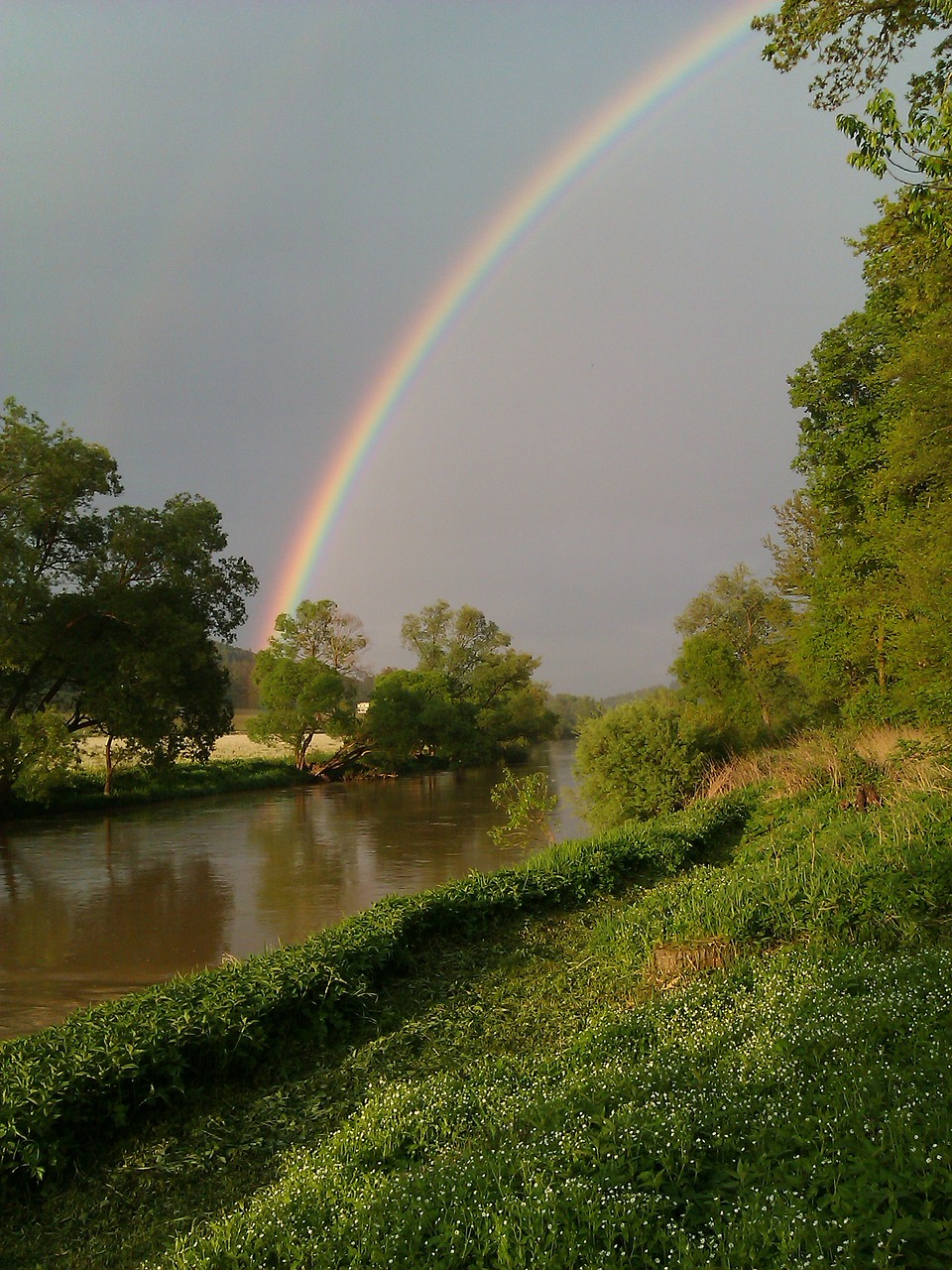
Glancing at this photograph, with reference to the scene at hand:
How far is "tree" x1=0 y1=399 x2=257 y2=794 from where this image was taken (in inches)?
1072

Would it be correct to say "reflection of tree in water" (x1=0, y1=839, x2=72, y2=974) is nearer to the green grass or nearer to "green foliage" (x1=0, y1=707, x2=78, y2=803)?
"green foliage" (x1=0, y1=707, x2=78, y2=803)

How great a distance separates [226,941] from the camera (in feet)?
40.1

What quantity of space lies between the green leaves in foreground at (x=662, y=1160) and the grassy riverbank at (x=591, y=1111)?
1cm

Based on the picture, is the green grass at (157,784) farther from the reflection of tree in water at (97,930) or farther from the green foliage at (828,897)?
the green foliage at (828,897)

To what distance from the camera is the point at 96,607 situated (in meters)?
29.8

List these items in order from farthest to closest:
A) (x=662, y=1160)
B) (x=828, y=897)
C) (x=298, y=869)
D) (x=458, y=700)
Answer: (x=458, y=700) → (x=298, y=869) → (x=828, y=897) → (x=662, y=1160)

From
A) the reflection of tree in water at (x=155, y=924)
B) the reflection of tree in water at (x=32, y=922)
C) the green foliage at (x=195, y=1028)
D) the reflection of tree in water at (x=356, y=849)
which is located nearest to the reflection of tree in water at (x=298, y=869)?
the reflection of tree in water at (x=356, y=849)

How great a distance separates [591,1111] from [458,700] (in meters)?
55.9

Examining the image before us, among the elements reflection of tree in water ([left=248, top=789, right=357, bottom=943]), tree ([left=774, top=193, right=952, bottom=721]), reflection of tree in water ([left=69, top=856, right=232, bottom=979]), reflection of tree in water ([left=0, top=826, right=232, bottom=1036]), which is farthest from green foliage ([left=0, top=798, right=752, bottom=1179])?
tree ([left=774, top=193, right=952, bottom=721])

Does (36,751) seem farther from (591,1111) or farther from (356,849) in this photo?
Answer: (591,1111)

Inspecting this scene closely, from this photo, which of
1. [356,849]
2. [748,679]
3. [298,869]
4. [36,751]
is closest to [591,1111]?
[298,869]

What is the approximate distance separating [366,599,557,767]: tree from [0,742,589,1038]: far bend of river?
48.9 ft

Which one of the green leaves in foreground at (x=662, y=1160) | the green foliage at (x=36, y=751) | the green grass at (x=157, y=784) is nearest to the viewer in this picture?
the green leaves in foreground at (x=662, y=1160)

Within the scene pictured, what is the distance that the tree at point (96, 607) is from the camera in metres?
Answer: 27.2
